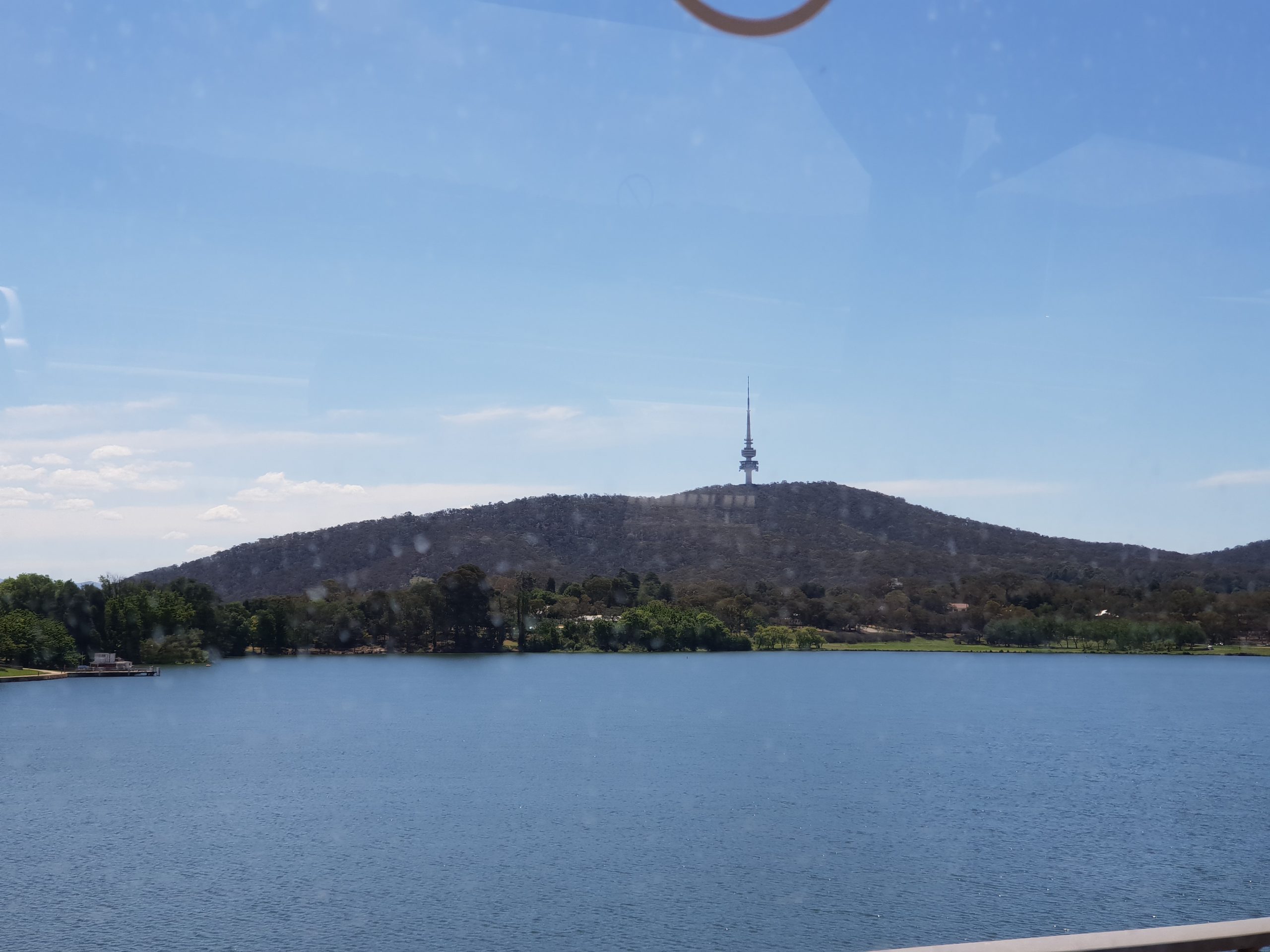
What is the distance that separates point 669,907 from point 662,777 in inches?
940

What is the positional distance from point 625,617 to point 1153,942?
159196 mm

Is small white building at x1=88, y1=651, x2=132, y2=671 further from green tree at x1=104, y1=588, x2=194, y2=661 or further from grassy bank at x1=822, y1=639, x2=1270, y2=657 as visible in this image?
→ grassy bank at x1=822, y1=639, x2=1270, y2=657

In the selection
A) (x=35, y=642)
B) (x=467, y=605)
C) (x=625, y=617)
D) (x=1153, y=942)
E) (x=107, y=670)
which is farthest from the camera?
(x=625, y=617)

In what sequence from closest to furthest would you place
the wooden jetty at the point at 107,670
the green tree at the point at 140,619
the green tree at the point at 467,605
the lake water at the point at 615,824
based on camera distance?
the lake water at the point at 615,824 < the wooden jetty at the point at 107,670 < the green tree at the point at 140,619 < the green tree at the point at 467,605

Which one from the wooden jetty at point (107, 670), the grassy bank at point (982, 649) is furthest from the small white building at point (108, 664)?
the grassy bank at point (982, 649)

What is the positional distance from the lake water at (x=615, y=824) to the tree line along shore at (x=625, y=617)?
33691 millimetres

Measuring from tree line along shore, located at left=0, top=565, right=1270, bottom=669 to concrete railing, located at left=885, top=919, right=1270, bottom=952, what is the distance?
410 feet

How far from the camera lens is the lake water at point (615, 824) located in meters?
29.1

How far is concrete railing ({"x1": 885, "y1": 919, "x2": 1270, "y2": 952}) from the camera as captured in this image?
17.3ft

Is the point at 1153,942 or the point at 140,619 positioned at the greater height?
the point at 140,619

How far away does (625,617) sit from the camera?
164 metres

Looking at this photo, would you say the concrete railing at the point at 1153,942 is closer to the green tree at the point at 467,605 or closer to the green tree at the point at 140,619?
the green tree at the point at 140,619

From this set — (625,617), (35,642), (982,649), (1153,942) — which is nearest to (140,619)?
(35,642)

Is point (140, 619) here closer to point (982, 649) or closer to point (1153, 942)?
point (982, 649)
